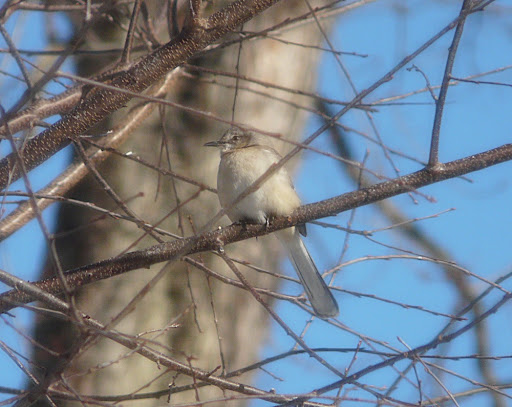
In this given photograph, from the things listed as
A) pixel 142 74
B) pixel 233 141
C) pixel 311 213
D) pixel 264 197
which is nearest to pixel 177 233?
pixel 233 141

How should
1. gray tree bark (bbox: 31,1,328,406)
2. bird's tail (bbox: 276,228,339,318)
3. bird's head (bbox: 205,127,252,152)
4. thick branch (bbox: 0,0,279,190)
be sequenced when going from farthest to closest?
gray tree bark (bbox: 31,1,328,406) → bird's head (bbox: 205,127,252,152) → bird's tail (bbox: 276,228,339,318) → thick branch (bbox: 0,0,279,190)

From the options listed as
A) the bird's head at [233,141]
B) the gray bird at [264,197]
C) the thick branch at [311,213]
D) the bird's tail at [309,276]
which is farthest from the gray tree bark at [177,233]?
the thick branch at [311,213]

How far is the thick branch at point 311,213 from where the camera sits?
114 inches

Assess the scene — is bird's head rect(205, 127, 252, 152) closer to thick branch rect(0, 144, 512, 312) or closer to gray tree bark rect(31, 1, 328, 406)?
gray tree bark rect(31, 1, 328, 406)

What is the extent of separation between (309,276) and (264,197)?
1.85 feet

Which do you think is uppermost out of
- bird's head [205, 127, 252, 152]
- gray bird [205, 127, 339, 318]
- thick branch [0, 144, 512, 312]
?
bird's head [205, 127, 252, 152]

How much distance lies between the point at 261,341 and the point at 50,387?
3.82m

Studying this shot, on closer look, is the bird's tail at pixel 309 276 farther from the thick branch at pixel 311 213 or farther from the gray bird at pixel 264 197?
the thick branch at pixel 311 213

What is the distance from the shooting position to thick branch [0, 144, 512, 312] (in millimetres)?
2887

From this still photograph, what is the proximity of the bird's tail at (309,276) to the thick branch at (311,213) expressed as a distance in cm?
68

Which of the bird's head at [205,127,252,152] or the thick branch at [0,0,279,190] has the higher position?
the bird's head at [205,127,252,152]

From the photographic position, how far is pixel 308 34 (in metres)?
6.43

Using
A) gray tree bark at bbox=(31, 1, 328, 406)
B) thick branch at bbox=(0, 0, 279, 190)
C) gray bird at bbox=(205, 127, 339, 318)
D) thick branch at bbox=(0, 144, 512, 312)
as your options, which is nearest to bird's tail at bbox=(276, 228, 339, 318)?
gray bird at bbox=(205, 127, 339, 318)

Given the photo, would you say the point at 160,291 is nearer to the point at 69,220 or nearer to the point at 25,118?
the point at 69,220
